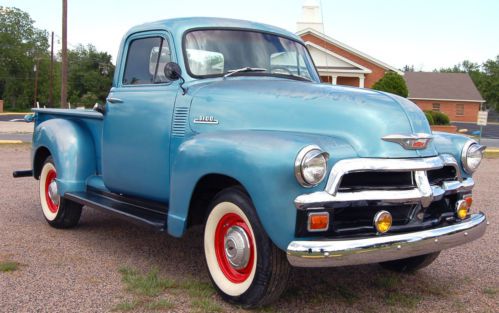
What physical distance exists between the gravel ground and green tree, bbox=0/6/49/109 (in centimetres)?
6469

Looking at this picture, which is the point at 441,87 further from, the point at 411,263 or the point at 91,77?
the point at 411,263

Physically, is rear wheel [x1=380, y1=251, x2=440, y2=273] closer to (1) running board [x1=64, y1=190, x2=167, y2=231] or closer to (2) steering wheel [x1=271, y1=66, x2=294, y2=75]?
(2) steering wheel [x1=271, y1=66, x2=294, y2=75]

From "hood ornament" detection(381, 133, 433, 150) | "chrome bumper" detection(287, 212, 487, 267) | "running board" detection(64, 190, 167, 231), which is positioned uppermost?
"hood ornament" detection(381, 133, 433, 150)

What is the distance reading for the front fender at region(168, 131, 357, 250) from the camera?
3.15m

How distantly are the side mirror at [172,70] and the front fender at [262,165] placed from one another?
0.68 m

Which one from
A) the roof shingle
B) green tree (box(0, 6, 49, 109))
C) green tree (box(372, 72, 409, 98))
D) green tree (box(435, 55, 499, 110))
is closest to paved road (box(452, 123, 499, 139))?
the roof shingle

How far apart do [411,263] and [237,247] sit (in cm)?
168

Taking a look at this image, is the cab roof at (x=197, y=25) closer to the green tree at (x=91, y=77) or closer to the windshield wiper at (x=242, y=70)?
the windshield wiper at (x=242, y=70)

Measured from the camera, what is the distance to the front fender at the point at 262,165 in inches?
124

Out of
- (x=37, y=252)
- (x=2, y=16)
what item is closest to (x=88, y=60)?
(x=2, y=16)

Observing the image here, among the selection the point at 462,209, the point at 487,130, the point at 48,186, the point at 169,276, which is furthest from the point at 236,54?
the point at 487,130

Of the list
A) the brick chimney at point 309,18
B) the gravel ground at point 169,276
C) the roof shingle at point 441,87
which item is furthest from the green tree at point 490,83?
the gravel ground at point 169,276

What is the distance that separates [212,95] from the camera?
4094 millimetres

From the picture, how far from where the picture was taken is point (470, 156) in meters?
4.07
